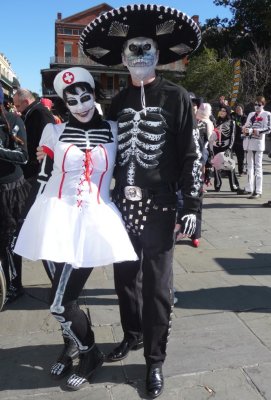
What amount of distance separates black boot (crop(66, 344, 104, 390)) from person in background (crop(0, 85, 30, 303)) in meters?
1.43

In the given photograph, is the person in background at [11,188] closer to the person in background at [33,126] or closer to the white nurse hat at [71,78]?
the person in background at [33,126]

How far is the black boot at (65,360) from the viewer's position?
8.88 feet

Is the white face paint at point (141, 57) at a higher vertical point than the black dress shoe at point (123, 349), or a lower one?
higher

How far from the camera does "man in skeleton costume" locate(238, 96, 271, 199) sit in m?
8.17

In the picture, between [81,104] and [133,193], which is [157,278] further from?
[81,104]

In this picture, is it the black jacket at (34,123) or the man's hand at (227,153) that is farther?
the man's hand at (227,153)

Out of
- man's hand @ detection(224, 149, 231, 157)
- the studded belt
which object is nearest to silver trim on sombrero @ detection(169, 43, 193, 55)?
the studded belt

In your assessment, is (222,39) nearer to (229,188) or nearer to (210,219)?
(229,188)

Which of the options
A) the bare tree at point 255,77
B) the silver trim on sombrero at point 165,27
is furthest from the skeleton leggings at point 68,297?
the bare tree at point 255,77

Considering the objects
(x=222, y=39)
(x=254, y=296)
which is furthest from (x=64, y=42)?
(x=254, y=296)

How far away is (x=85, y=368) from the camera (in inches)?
105

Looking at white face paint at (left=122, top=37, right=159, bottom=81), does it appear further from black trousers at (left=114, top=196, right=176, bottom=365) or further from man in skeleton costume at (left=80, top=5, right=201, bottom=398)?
black trousers at (left=114, top=196, right=176, bottom=365)

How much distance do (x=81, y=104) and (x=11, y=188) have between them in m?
1.53

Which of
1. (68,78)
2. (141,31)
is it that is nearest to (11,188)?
(68,78)
